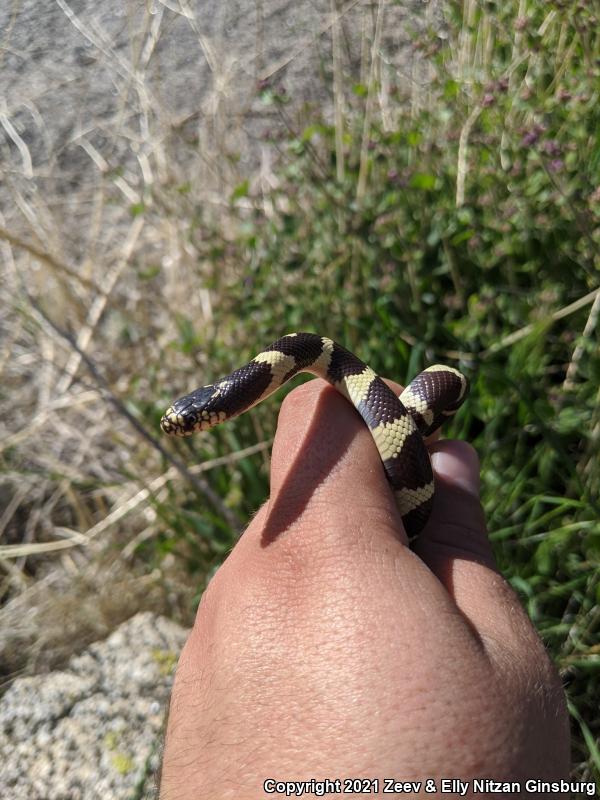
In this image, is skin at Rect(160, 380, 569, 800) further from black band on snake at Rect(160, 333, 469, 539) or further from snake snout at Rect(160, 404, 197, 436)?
snake snout at Rect(160, 404, 197, 436)

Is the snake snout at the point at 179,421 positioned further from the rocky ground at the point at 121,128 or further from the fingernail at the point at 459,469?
the rocky ground at the point at 121,128

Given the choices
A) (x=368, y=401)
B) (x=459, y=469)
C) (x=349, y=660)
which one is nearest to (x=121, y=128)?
(x=368, y=401)

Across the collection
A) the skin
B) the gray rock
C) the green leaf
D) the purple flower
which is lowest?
the gray rock

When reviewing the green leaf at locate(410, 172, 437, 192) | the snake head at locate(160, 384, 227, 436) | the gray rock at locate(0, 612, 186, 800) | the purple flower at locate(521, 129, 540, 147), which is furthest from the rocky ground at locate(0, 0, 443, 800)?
the snake head at locate(160, 384, 227, 436)

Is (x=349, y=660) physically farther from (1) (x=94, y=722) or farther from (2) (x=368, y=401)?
(1) (x=94, y=722)

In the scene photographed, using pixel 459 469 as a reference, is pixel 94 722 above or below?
below

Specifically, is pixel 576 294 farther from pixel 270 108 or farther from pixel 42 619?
pixel 42 619

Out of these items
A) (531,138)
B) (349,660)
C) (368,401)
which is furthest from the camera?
(531,138)
